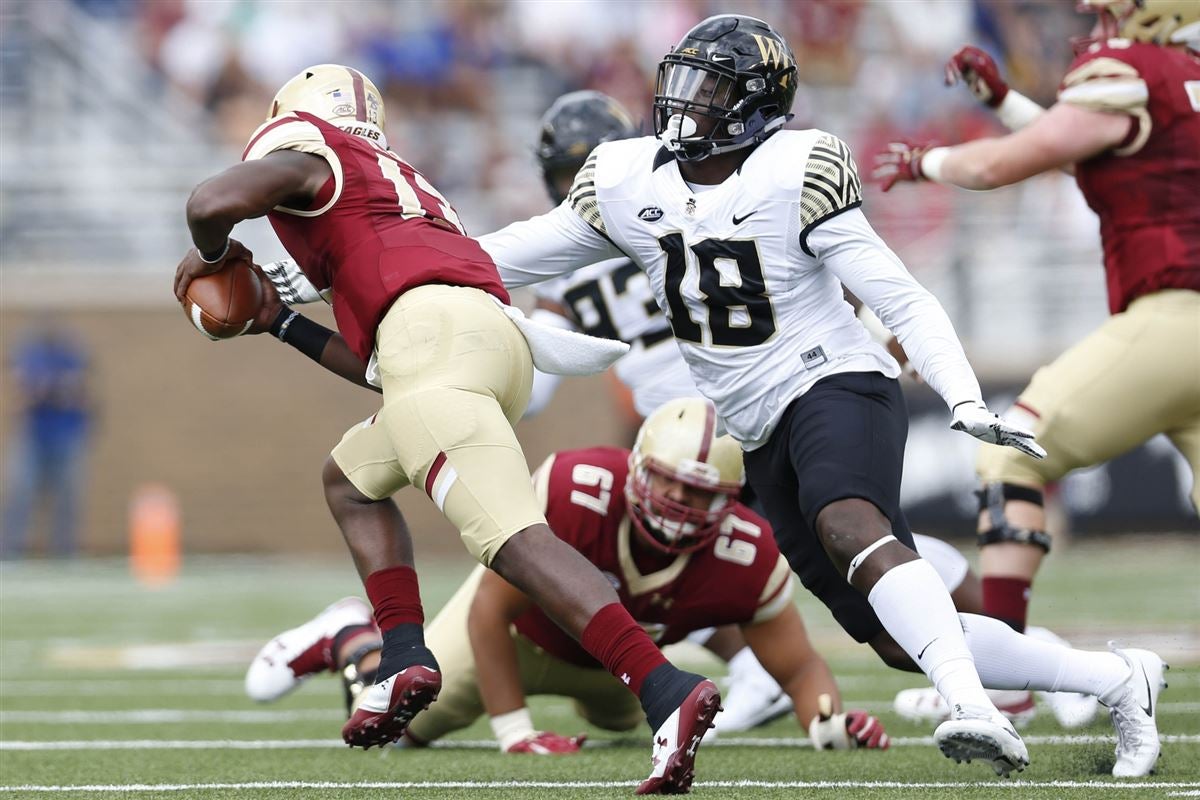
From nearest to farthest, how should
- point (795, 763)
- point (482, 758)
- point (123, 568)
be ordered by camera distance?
point (795, 763) < point (482, 758) < point (123, 568)

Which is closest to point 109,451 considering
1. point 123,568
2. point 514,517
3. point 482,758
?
point 123,568

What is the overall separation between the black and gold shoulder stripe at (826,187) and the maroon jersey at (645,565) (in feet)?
3.85

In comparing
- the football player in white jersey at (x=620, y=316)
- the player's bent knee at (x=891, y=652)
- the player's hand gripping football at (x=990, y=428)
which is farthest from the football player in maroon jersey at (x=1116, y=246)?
the player's hand gripping football at (x=990, y=428)

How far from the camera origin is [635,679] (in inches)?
137

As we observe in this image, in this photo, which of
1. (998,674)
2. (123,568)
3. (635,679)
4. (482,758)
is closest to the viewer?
(635,679)

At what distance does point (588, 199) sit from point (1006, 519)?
1541 mm

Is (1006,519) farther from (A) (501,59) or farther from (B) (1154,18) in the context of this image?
(A) (501,59)

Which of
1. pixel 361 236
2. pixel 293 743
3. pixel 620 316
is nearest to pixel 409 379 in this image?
pixel 361 236

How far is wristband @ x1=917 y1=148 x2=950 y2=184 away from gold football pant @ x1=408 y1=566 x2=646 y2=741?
1632 millimetres

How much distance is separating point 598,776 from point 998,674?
3.02ft

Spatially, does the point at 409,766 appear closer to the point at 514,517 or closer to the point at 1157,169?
the point at 514,517

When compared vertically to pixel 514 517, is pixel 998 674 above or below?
below

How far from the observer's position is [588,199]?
13.6 ft

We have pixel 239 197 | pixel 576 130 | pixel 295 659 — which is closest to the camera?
pixel 239 197
